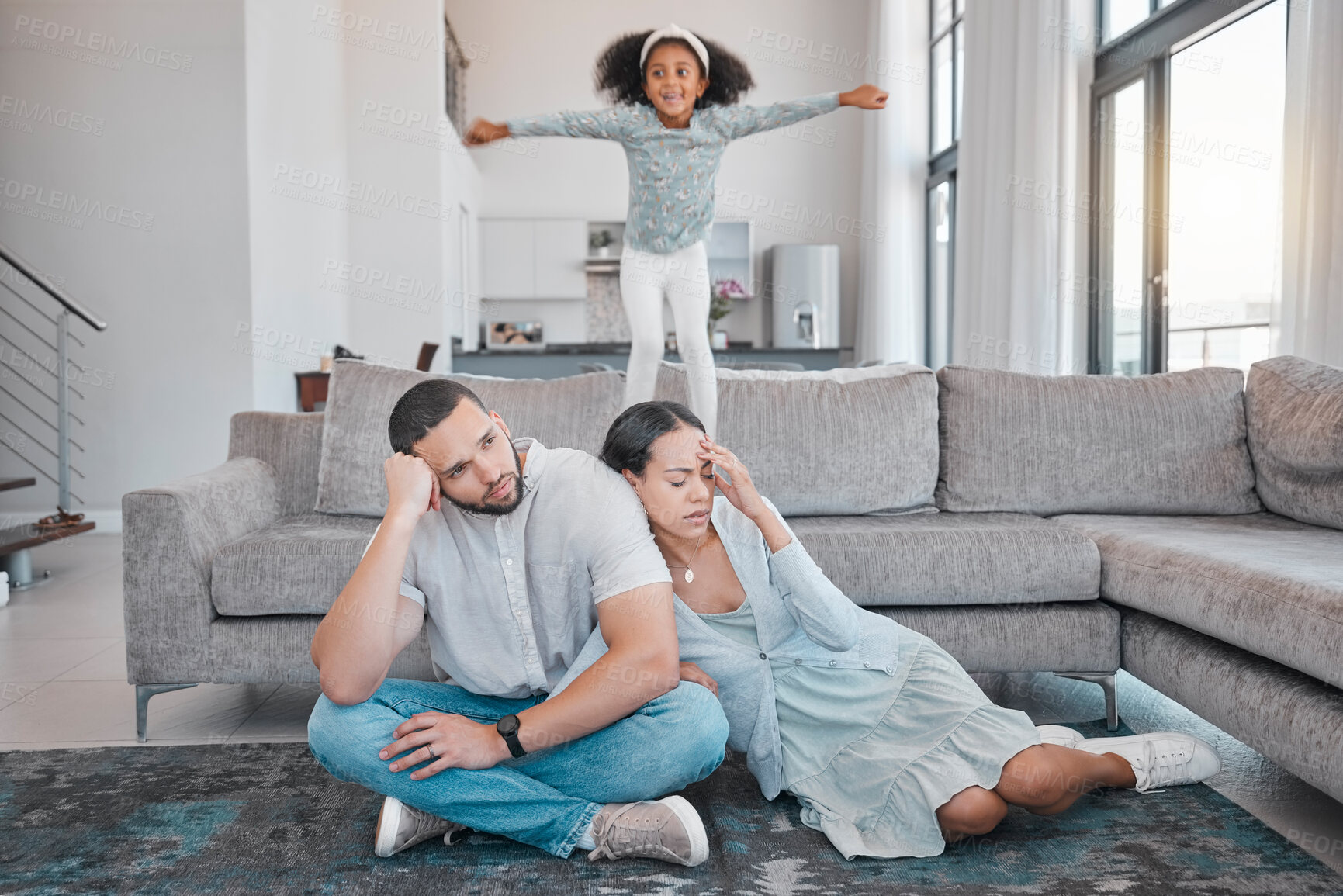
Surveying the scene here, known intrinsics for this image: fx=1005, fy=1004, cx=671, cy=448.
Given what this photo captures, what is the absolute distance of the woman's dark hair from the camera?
5.20 feet

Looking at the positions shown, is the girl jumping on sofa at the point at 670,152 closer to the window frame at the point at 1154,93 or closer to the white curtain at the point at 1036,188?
the window frame at the point at 1154,93

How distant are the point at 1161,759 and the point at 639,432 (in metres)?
1.06

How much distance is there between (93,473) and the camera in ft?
17.1

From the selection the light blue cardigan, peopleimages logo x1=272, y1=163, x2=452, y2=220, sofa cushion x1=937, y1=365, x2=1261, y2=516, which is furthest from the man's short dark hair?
peopleimages logo x1=272, y1=163, x2=452, y2=220

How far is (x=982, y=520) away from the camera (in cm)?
249

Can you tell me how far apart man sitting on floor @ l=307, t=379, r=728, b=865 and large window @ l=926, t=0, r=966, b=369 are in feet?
21.8

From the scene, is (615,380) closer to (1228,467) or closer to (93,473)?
(1228,467)

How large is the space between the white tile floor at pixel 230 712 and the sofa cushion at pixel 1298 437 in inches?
23.0

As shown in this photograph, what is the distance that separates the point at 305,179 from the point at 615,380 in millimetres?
4411

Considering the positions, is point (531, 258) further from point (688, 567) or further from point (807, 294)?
point (688, 567)

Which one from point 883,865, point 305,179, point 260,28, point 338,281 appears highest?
point 260,28

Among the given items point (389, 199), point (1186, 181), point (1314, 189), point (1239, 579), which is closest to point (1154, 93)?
point (1186, 181)

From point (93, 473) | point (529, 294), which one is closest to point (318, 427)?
point (93, 473)

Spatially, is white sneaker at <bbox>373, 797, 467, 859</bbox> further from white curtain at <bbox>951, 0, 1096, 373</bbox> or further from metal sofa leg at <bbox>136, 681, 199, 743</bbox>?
white curtain at <bbox>951, 0, 1096, 373</bbox>
